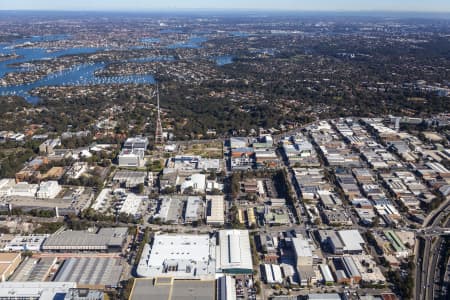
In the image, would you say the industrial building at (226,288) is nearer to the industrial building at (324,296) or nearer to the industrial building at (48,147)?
the industrial building at (324,296)

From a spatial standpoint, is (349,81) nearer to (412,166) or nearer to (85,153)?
(412,166)

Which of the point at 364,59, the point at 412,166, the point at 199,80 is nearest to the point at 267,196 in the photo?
the point at 412,166

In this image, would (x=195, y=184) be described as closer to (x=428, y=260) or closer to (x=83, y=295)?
(x=83, y=295)

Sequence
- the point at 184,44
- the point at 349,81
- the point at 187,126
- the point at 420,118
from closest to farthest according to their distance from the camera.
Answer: the point at 187,126 < the point at 420,118 < the point at 349,81 < the point at 184,44

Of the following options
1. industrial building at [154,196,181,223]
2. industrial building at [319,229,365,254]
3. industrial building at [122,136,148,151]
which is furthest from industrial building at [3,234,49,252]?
industrial building at [319,229,365,254]

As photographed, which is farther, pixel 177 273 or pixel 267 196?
pixel 267 196

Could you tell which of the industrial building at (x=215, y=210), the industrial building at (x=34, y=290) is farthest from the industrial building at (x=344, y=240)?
the industrial building at (x=34, y=290)

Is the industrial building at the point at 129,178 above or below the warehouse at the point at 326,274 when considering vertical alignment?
above
